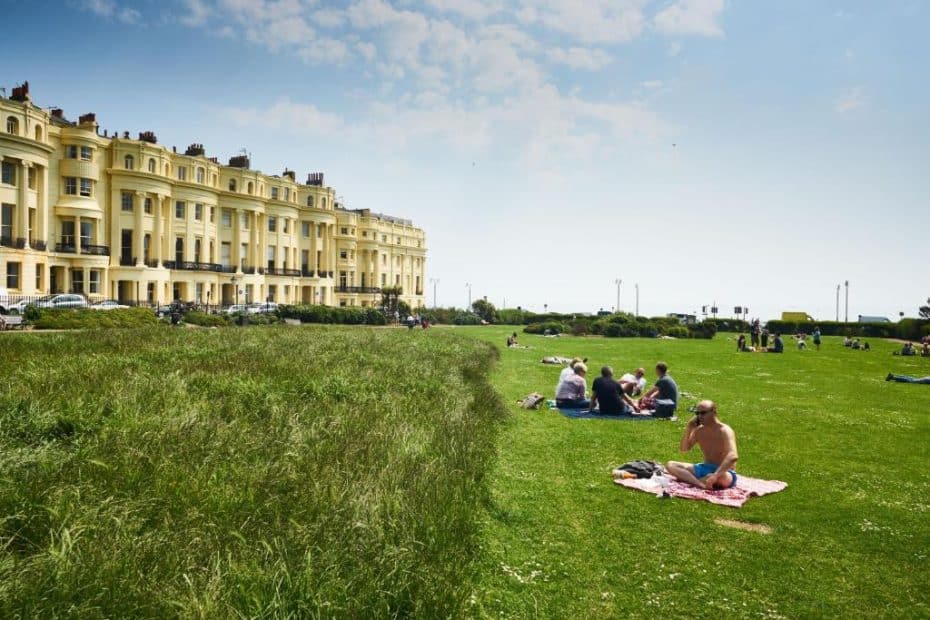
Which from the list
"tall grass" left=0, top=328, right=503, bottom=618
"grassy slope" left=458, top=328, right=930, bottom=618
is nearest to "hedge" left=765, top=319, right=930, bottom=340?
"grassy slope" left=458, top=328, right=930, bottom=618

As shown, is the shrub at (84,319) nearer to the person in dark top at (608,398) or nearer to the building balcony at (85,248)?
the building balcony at (85,248)

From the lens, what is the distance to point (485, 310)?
72812mm

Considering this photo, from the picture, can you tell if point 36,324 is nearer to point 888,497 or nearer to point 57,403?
point 57,403

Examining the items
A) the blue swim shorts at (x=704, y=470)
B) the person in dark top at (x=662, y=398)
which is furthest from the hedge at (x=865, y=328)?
the blue swim shorts at (x=704, y=470)

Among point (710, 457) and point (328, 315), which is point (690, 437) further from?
point (328, 315)

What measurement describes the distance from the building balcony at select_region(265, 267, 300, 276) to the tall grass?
6137 centimetres

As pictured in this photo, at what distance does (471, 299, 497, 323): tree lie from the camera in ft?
236

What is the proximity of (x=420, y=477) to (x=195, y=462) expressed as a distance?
2.51m

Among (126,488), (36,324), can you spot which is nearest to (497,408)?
(126,488)

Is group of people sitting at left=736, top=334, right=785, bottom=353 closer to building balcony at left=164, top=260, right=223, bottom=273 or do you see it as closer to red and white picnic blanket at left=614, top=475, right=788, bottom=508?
red and white picnic blanket at left=614, top=475, right=788, bottom=508

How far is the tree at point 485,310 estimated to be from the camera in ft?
236

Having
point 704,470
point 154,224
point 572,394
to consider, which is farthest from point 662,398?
point 154,224

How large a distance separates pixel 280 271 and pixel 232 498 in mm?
69433

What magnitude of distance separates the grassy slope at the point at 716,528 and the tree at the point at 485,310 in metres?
58.0
